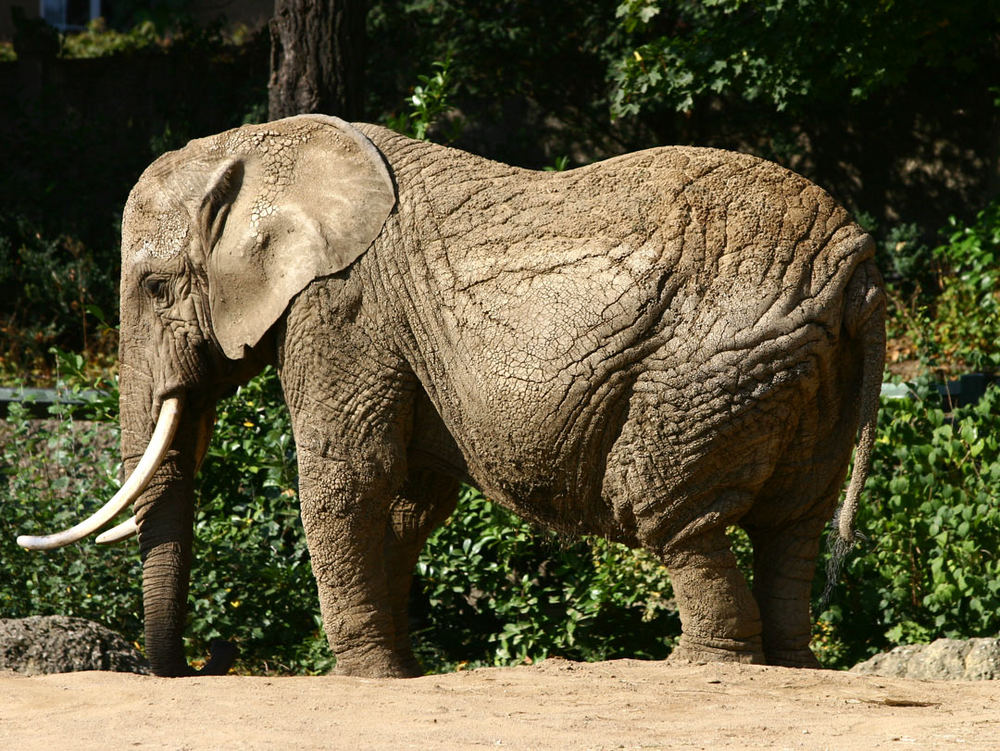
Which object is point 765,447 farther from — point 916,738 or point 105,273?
point 105,273

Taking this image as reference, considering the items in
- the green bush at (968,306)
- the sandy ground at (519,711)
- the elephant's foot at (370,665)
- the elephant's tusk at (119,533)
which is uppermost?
the green bush at (968,306)

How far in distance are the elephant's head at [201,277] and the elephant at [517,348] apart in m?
0.01

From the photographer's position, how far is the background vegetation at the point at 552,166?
260 inches

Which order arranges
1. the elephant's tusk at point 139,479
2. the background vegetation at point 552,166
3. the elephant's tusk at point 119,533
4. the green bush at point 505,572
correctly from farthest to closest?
1. the background vegetation at point 552,166
2. the green bush at point 505,572
3. the elephant's tusk at point 119,533
4. the elephant's tusk at point 139,479

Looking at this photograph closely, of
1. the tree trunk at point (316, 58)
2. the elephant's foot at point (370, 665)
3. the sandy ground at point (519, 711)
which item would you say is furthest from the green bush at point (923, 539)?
the tree trunk at point (316, 58)

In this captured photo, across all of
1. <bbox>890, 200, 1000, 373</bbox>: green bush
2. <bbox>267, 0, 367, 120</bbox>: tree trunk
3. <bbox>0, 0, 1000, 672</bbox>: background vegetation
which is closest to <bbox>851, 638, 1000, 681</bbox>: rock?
<bbox>0, 0, 1000, 672</bbox>: background vegetation

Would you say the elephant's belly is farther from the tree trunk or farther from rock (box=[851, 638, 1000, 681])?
the tree trunk

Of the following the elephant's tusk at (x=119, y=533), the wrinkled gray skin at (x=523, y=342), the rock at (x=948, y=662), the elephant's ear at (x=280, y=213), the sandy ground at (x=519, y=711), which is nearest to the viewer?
the sandy ground at (x=519, y=711)

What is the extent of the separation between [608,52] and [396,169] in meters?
9.38

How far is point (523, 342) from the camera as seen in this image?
4707 mm

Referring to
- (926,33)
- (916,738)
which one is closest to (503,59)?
(926,33)

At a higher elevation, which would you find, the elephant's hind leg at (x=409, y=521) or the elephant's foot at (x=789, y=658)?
the elephant's hind leg at (x=409, y=521)

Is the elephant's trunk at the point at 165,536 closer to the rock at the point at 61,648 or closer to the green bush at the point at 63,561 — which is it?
the rock at the point at 61,648

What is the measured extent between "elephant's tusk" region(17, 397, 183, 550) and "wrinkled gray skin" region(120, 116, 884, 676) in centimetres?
9
